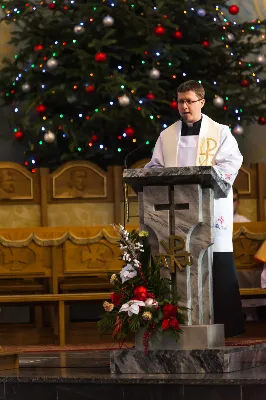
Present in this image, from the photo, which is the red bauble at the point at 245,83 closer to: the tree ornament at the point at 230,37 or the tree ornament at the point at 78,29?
the tree ornament at the point at 230,37

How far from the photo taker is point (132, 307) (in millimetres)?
6055

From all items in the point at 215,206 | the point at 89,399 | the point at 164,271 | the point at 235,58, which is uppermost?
the point at 235,58

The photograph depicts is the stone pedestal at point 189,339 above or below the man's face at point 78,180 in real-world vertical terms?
below

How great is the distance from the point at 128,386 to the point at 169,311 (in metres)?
0.54

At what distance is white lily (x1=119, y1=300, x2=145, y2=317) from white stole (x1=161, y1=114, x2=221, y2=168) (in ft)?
3.33

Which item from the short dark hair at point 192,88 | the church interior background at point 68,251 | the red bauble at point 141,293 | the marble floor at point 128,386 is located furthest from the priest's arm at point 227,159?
the church interior background at point 68,251

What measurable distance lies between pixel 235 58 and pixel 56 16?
2.14m

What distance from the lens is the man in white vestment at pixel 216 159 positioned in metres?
6.46

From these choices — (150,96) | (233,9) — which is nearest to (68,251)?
(150,96)

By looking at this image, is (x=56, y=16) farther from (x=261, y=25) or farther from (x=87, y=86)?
(x=261, y=25)

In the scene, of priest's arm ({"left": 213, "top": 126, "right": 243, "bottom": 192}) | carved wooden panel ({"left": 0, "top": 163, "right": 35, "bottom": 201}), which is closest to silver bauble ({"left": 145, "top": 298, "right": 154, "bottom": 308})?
priest's arm ({"left": 213, "top": 126, "right": 243, "bottom": 192})

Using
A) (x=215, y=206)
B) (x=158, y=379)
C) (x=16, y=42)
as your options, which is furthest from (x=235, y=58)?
(x=158, y=379)

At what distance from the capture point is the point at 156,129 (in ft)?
37.9

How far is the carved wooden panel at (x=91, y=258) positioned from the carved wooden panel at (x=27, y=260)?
0.18m
